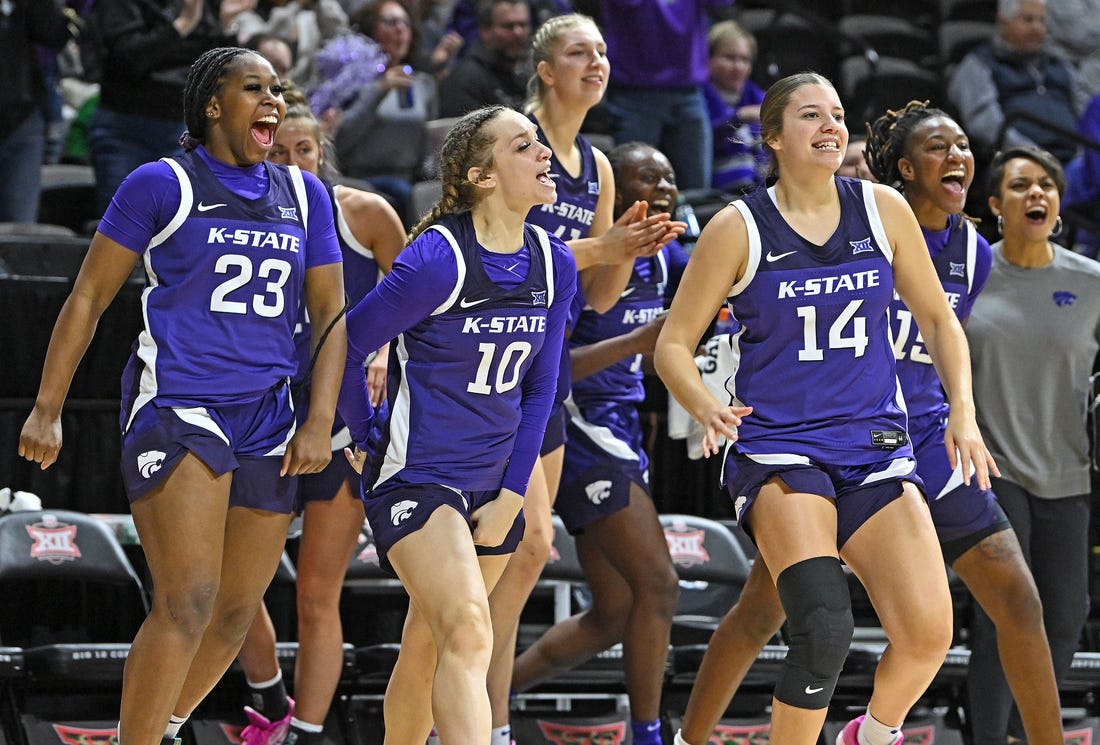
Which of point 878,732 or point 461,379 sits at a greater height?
point 461,379

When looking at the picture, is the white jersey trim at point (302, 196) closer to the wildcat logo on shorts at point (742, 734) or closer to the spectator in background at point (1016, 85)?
the wildcat logo on shorts at point (742, 734)

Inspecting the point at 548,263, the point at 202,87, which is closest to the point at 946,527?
the point at 548,263

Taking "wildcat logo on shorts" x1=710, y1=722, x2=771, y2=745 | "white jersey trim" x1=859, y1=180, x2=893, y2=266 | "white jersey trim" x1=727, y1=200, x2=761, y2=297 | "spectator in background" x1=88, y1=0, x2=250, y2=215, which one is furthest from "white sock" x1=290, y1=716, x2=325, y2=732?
"spectator in background" x1=88, y1=0, x2=250, y2=215

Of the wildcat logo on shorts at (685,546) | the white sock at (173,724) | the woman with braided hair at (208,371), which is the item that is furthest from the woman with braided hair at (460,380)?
the wildcat logo on shorts at (685,546)

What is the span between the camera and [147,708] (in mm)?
4211

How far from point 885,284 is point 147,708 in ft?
7.34

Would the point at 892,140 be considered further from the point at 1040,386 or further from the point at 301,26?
the point at 301,26

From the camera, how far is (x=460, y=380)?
425cm

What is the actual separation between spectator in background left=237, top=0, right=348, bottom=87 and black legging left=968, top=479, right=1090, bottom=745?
180 inches

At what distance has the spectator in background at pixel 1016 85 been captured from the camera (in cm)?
908

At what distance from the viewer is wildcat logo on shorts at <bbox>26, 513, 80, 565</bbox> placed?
18.3 feet

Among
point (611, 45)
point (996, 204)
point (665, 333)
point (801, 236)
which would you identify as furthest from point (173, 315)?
point (611, 45)

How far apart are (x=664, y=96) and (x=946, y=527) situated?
13.1 ft

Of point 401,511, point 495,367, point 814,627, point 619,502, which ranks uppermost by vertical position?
point 495,367
